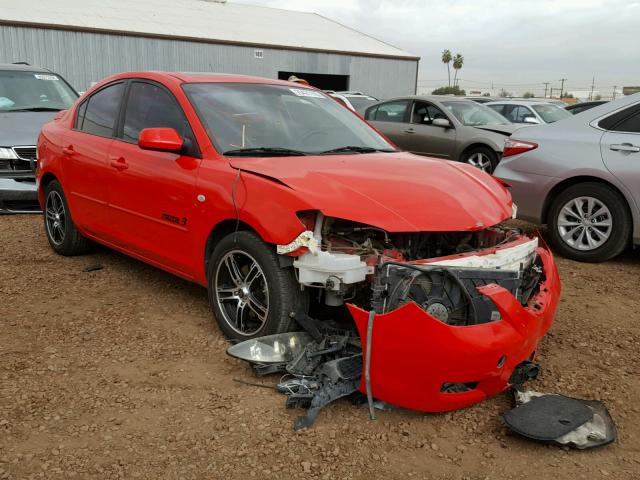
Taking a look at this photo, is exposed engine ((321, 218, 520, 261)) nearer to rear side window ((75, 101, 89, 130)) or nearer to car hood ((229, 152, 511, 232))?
car hood ((229, 152, 511, 232))

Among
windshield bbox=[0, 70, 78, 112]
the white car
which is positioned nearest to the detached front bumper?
windshield bbox=[0, 70, 78, 112]

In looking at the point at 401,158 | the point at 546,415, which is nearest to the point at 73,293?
the point at 401,158

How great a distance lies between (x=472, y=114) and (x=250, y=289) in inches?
318

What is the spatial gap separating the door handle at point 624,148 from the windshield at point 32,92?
22.3ft

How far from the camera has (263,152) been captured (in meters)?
3.78

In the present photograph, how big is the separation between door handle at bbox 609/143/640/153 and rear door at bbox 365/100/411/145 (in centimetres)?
536

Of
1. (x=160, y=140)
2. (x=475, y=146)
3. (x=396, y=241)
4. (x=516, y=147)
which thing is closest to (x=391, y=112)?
(x=475, y=146)

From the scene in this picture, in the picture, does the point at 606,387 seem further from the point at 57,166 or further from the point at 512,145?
the point at 57,166

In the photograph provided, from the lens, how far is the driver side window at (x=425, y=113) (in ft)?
34.8

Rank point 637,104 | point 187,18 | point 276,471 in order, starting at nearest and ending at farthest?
point 276,471
point 637,104
point 187,18

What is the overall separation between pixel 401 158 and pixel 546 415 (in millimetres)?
1849

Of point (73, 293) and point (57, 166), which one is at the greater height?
point (57, 166)

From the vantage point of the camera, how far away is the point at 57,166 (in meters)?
5.22

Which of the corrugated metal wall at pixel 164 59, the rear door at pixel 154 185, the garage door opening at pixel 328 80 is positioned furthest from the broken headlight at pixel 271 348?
the garage door opening at pixel 328 80
